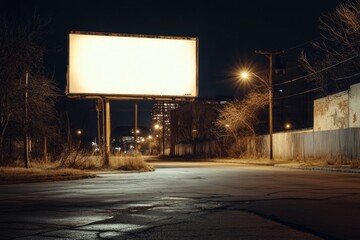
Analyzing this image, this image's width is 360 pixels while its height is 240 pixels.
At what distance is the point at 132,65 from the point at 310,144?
47.0 ft

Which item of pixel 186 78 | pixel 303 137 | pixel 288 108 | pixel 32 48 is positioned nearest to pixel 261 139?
pixel 303 137

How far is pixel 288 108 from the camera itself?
109 m

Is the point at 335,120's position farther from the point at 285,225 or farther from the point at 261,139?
the point at 285,225

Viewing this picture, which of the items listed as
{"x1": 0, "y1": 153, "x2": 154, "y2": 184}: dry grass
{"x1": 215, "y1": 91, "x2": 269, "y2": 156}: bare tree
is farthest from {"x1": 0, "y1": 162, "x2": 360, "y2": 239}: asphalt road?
{"x1": 215, "y1": 91, "x2": 269, "y2": 156}: bare tree

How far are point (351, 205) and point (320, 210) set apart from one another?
1.19 m

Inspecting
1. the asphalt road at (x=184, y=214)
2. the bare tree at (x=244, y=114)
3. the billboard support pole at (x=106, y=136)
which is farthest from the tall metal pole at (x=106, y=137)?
the bare tree at (x=244, y=114)

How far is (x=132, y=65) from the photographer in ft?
120

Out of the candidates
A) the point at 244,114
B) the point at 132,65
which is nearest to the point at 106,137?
the point at 132,65

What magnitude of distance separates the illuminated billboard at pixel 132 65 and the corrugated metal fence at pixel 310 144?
930 cm

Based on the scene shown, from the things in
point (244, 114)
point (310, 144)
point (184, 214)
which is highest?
point (244, 114)

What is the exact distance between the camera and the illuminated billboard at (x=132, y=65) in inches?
1374

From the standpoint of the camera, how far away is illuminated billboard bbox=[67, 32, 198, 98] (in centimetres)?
3491

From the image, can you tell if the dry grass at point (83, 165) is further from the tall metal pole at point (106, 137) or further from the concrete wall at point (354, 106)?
the concrete wall at point (354, 106)

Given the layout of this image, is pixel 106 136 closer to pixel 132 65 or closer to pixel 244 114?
pixel 132 65
